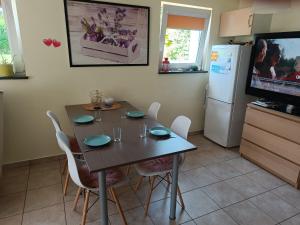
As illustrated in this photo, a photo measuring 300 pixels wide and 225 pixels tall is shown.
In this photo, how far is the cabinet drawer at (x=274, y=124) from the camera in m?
2.24

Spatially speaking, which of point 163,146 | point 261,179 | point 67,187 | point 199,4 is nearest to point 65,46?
point 67,187

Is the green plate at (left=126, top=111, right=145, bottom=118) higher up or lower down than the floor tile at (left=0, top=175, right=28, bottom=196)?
higher up

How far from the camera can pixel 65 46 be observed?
2.47 m

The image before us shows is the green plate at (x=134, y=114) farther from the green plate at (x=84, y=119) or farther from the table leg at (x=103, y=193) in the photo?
the table leg at (x=103, y=193)

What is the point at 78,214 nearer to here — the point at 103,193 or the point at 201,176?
the point at 103,193

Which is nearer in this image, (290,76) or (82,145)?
(82,145)

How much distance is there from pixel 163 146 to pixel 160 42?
192cm

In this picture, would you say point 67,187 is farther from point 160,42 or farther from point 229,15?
point 229,15

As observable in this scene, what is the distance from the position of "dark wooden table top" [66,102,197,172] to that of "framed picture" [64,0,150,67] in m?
0.97

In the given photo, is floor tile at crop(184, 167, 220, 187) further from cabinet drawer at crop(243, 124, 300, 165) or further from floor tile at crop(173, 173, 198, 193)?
cabinet drawer at crop(243, 124, 300, 165)

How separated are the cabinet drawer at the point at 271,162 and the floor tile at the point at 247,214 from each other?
0.66 meters

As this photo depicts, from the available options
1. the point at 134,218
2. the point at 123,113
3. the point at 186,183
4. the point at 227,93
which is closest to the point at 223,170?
the point at 186,183

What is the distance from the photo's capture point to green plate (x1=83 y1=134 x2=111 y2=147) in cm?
157

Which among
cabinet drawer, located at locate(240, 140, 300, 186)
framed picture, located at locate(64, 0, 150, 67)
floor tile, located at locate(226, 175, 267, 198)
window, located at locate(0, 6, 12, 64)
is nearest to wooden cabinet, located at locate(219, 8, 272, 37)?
framed picture, located at locate(64, 0, 150, 67)
